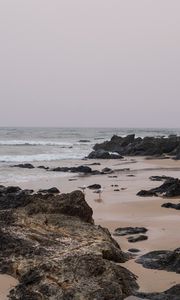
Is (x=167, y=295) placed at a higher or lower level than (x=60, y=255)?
lower

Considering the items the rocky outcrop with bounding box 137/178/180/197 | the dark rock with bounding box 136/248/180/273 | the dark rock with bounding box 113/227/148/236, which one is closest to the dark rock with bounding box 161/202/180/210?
the rocky outcrop with bounding box 137/178/180/197

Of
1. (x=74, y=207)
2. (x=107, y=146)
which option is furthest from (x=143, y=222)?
(x=107, y=146)

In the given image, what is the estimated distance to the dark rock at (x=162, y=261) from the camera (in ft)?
24.7

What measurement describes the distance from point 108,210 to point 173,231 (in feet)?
10.7

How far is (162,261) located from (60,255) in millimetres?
1867

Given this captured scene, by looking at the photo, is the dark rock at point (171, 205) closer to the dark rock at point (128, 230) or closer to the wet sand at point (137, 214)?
the wet sand at point (137, 214)

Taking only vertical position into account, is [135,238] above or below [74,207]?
below

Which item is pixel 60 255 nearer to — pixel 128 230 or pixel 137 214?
pixel 128 230

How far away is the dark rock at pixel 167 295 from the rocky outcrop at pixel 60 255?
0.83 ft

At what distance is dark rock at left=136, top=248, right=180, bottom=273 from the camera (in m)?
7.54

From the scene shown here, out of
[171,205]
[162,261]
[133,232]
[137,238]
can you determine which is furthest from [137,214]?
[162,261]

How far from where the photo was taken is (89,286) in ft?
19.9

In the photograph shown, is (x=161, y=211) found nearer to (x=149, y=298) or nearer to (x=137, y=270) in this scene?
(x=137, y=270)

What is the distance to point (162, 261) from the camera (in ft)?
25.7
